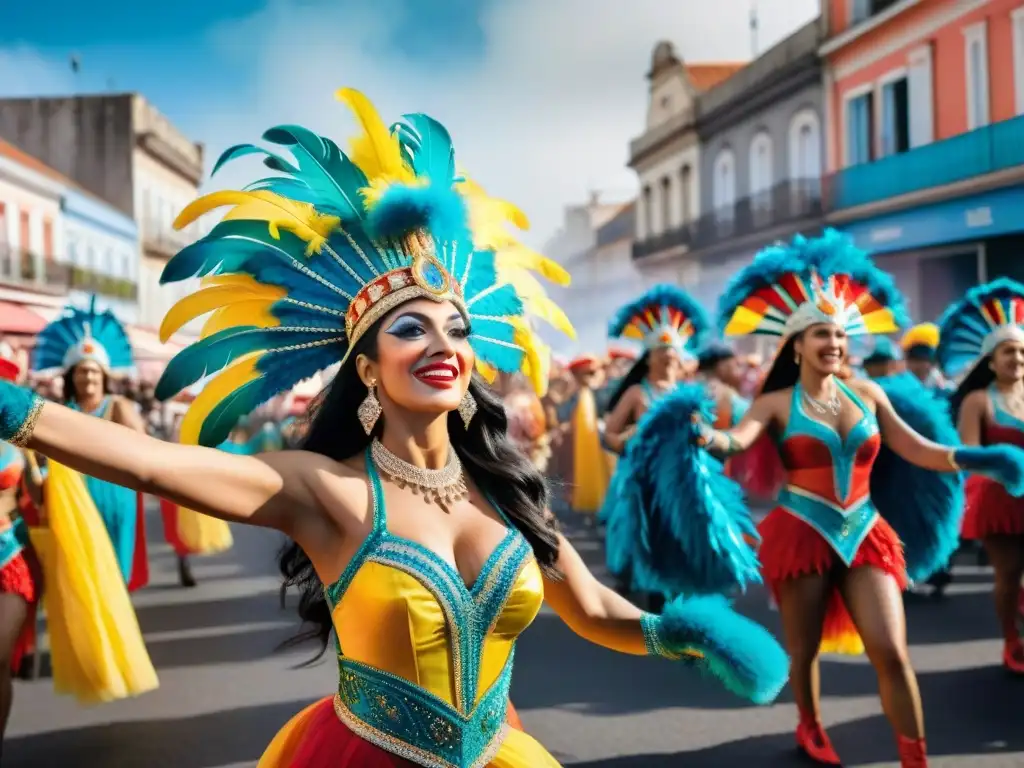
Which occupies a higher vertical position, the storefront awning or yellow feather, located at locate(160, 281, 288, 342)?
the storefront awning

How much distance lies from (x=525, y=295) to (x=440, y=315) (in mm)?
403

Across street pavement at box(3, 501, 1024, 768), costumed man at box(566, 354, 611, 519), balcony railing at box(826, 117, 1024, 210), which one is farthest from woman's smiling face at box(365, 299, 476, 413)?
costumed man at box(566, 354, 611, 519)

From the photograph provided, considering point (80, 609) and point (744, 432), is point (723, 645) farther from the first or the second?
point (80, 609)

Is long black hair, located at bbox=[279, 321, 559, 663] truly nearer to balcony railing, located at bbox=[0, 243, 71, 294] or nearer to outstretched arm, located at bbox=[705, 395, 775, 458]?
outstretched arm, located at bbox=[705, 395, 775, 458]

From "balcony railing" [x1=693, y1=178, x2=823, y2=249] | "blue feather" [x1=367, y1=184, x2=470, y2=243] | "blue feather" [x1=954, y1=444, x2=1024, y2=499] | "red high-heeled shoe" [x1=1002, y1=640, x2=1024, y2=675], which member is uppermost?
"balcony railing" [x1=693, y1=178, x2=823, y2=249]

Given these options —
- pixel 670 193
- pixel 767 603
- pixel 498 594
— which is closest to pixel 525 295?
pixel 498 594

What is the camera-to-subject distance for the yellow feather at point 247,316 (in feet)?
8.82

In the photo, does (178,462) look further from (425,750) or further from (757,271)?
(757,271)

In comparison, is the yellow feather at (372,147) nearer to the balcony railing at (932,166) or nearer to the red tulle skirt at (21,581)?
the red tulle skirt at (21,581)

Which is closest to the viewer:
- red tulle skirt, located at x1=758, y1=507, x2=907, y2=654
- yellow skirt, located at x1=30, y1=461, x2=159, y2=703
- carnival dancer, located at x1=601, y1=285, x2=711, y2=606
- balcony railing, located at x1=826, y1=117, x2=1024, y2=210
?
red tulle skirt, located at x1=758, y1=507, x2=907, y2=654

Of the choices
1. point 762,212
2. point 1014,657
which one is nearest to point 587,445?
point 1014,657

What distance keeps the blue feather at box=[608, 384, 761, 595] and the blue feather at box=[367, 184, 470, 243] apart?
6.59ft

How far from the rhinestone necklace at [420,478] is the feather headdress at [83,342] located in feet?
17.0

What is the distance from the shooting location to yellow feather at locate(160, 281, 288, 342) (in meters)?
2.68
